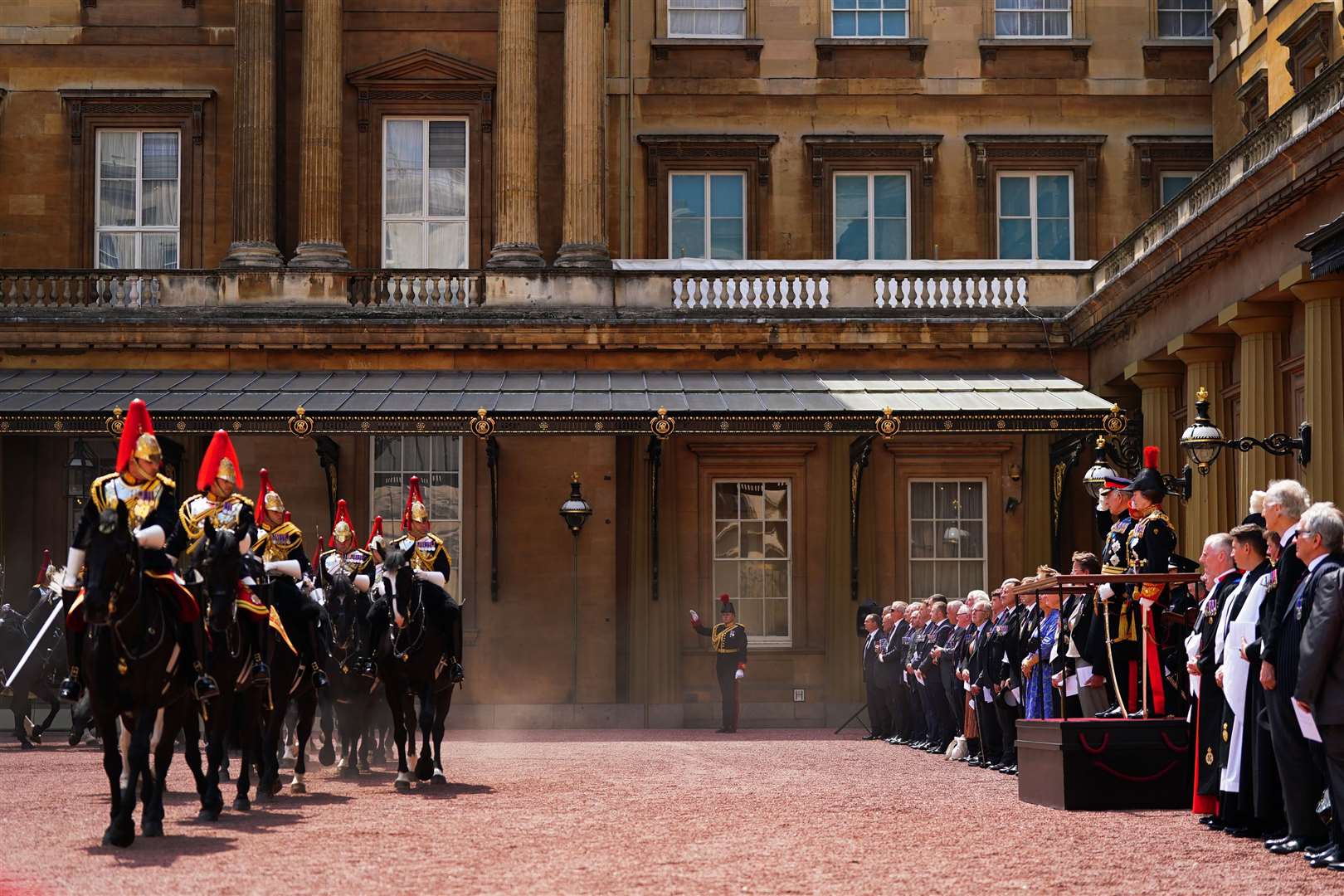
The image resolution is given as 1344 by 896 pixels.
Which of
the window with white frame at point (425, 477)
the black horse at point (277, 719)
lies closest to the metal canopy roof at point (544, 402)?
the window with white frame at point (425, 477)

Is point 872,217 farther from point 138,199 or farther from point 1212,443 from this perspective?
point 1212,443

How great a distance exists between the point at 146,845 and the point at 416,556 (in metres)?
5.59

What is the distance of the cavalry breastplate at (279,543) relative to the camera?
16.5 metres

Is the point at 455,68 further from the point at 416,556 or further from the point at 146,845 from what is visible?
the point at 146,845

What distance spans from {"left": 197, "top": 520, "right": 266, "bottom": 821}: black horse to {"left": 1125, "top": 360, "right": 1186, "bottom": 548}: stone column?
14498 mm

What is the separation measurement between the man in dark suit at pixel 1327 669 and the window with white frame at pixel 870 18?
966 inches

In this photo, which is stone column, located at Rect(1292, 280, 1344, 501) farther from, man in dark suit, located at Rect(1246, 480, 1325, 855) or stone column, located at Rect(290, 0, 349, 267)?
stone column, located at Rect(290, 0, 349, 267)

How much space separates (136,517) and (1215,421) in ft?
50.5

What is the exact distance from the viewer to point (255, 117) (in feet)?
105

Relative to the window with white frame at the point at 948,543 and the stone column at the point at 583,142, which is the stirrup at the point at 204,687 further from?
the window with white frame at the point at 948,543

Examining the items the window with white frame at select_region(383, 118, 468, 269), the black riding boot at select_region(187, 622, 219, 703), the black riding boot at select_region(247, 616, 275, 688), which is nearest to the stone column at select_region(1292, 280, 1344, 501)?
the black riding boot at select_region(247, 616, 275, 688)

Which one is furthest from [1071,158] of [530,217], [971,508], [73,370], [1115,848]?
[1115,848]

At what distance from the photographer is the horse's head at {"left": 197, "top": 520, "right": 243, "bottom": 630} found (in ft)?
46.5

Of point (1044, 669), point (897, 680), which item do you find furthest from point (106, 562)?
point (897, 680)
